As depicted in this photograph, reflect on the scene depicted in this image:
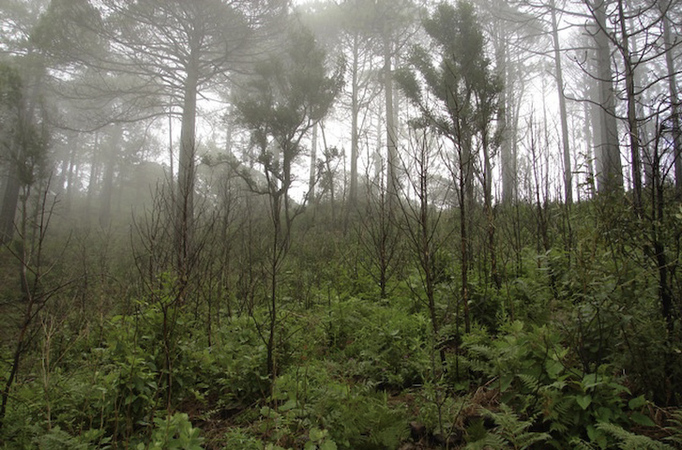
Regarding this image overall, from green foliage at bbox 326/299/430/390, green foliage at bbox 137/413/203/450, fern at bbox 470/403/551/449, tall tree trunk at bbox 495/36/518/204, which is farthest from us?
tall tree trunk at bbox 495/36/518/204

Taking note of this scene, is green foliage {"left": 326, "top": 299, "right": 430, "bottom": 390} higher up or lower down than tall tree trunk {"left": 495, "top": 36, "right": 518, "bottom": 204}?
lower down

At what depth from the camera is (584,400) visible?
1949 millimetres

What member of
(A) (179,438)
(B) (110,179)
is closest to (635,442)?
(A) (179,438)

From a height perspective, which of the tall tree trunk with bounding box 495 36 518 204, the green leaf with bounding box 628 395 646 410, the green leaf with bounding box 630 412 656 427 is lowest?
the green leaf with bounding box 630 412 656 427

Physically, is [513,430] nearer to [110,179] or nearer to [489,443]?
[489,443]

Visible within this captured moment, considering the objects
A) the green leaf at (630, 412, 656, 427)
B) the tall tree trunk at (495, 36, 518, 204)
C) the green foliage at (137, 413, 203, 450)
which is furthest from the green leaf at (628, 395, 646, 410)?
the tall tree trunk at (495, 36, 518, 204)

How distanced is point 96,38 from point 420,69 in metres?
10.7

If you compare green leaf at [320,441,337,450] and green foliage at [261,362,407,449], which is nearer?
green leaf at [320,441,337,450]

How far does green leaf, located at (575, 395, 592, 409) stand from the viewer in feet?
6.31

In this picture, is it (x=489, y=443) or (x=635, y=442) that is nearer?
(x=635, y=442)

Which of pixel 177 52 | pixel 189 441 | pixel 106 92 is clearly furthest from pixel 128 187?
pixel 189 441

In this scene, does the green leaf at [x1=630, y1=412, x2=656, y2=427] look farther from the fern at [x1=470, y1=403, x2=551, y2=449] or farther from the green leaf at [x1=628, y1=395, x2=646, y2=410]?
the fern at [x1=470, y1=403, x2=551, y2=449]

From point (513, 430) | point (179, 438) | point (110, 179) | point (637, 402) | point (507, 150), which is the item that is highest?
point (110, 179)

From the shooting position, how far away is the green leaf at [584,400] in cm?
192
